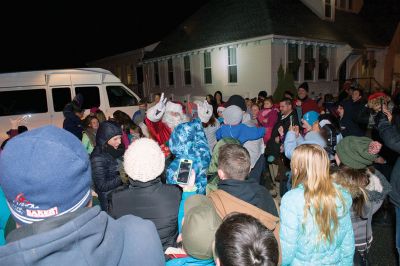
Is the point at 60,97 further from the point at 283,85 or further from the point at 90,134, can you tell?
the point at 283,85

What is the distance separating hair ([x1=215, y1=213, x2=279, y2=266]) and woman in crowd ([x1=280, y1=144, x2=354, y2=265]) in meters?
0.85

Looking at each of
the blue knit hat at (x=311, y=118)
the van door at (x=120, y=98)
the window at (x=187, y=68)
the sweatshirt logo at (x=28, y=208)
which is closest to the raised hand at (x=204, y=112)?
the blue knit hat at (x=311, y=118)

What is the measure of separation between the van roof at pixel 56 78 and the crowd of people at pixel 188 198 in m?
5.90

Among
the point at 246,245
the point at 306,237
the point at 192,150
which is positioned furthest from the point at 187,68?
the point at 246,245

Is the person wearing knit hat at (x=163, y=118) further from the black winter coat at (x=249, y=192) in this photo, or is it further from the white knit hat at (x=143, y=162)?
the black winter coat at (x=249, y=192)

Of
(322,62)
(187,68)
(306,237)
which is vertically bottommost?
(306,237)

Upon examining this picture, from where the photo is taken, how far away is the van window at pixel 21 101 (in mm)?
9648

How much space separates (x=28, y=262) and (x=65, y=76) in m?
10.5

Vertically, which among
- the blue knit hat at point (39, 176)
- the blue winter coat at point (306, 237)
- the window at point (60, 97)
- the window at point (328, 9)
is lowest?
the blue winter coat at point (306, 237)

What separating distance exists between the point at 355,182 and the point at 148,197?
1.86 metres

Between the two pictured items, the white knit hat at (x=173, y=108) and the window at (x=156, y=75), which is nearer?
the white knit hat at (x=173, y=108)

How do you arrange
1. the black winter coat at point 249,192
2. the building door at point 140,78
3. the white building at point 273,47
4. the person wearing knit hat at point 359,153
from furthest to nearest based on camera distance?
1. the building door at point 140,78
2. the white building at point 273,47
3. the person wearing knit hat at point 359,153
4. the black winter coat at point 249,192

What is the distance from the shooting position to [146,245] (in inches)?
49.2

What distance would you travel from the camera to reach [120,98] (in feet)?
35.5
